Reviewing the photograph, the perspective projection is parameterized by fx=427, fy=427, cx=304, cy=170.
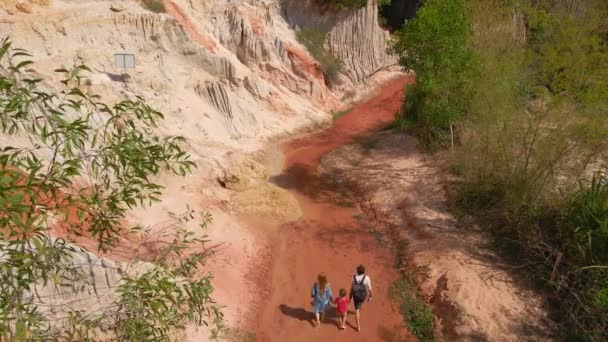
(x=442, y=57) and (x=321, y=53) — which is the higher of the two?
(x=321, y=53)

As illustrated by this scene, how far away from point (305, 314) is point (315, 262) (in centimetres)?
174

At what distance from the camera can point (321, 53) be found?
20.9m

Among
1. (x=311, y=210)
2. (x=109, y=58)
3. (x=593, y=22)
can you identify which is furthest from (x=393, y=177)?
(x=109, y=58)

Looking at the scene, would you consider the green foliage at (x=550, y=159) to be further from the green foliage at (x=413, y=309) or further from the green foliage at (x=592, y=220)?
the green foliage at (x=413, y=309)

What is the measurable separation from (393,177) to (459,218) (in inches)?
113

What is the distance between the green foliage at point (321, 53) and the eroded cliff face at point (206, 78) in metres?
0.68

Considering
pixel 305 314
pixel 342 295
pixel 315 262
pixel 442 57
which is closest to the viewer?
pixel 342 295

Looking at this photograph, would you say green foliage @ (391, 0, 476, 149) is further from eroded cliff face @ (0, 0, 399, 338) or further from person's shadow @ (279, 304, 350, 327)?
person's shadow @ (279, 304, 350, 327)

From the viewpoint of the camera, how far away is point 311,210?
11.9 meters

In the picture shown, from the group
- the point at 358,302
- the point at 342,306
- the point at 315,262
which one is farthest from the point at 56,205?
the point at 315,262

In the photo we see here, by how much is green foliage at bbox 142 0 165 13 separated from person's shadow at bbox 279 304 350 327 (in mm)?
11075

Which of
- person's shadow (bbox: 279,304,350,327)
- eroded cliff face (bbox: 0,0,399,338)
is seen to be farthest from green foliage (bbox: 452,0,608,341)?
eroded cliff face (bbox: 0,0,399,338)

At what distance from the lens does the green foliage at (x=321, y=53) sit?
20.7 metres

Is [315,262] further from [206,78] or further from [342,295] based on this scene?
[206,78]
